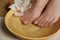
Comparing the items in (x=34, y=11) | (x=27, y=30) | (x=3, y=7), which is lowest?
(x=27, y=30)

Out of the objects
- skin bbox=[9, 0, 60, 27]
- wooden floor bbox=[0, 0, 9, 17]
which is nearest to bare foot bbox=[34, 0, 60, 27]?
skin bbox=[9, 0, 60, 27]

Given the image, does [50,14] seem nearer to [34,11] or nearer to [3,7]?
[34,11]

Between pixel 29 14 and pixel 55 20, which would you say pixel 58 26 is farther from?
pixel 29 14

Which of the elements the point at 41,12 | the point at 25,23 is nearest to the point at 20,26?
the point at 25,23

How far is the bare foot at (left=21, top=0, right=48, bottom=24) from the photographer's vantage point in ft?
2.65

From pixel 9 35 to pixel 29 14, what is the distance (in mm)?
136

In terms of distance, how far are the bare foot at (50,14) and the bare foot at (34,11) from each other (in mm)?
21

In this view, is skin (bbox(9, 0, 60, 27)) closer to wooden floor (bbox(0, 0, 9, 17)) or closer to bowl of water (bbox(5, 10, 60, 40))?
bowl of water (bbox(5, 10, 60, 40))

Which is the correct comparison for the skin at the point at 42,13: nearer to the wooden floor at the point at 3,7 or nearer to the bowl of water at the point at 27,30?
the bowl of water at the point at 27,30

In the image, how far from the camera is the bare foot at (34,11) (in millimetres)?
808

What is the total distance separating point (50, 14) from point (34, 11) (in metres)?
0.08

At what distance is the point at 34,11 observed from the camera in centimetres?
82

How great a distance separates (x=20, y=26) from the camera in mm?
775

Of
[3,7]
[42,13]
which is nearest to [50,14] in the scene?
[42,13]
